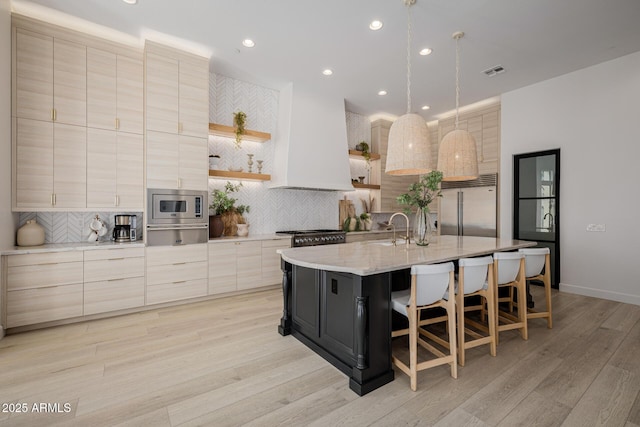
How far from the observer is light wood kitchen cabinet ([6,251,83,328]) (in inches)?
114

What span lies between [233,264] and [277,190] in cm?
163

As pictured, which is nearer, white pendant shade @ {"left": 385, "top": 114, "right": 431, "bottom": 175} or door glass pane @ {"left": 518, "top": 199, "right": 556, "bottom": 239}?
white pendant shade @ {"left": 385, "top": 114, "right": 431, "bottom": 175}

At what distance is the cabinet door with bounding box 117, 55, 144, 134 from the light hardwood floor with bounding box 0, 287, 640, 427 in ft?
7.89

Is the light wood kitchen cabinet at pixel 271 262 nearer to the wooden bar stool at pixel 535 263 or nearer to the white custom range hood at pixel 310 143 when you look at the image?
the white custom range hood at pixel 310 143

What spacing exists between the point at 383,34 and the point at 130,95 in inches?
126

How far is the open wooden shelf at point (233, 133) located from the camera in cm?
431

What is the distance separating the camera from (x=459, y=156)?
10.5 ft

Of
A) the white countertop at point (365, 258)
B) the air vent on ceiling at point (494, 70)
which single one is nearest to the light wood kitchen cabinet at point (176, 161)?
the white countertop at point (365, 258)

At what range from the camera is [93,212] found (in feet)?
12.2

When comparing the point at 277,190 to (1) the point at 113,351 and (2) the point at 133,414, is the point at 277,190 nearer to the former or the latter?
(1) the point at 113,351

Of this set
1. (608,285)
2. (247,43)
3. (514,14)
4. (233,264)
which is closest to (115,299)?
(233,264)

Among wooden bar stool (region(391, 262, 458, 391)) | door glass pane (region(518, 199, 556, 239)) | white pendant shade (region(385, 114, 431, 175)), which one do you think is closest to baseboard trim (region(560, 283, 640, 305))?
door glass pane (region(518, 199, 556, 239))

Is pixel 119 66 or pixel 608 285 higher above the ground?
pixel 119 66

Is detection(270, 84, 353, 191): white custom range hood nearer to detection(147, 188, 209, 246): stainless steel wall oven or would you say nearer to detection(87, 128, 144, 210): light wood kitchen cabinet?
detection(147, 188, 209, 246): stainless steel wall oven
